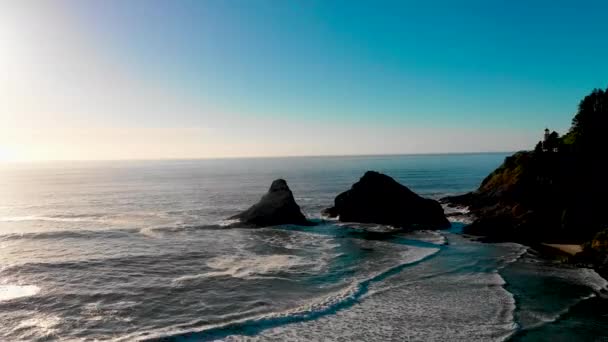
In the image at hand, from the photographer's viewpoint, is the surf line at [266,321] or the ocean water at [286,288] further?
the ocean water at [286,288]

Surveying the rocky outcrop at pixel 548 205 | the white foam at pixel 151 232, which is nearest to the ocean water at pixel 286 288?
the white foam at pixel 151 232

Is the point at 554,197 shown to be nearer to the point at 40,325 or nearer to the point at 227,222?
the point at 227,222

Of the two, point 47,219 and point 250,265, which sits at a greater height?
point 47,219

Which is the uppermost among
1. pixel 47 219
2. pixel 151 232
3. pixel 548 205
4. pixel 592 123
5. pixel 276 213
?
pixel 592 123

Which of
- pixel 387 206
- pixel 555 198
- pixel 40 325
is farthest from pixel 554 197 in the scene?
pixel 40 325

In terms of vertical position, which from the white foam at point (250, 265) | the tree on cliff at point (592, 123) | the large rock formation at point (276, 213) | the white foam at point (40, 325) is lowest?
the white foam at point (250, 265)

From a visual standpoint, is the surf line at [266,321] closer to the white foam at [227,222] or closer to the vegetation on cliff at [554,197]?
the vegetation on cliff at [554,197]

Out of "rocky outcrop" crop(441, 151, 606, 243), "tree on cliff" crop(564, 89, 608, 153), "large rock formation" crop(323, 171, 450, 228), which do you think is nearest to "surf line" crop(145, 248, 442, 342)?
"rocky outcrop" crop(441, 151, 606, 243)
